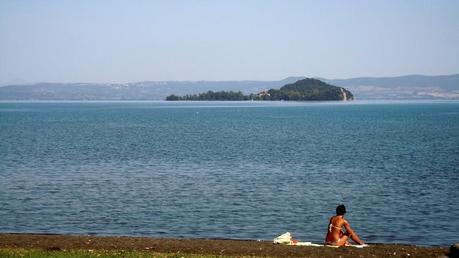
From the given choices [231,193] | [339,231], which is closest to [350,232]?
[339,231]

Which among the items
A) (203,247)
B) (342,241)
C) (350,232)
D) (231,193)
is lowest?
(231,193)

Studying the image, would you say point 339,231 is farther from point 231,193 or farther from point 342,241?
point 231,193

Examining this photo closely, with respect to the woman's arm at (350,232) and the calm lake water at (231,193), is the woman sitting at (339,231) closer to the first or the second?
the woman's arm at (350,232)

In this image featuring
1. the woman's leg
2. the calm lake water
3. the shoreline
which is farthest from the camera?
the calm lake water

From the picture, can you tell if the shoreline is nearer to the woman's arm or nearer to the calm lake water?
the woman's arm

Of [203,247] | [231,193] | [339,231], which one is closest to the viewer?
[203,247]

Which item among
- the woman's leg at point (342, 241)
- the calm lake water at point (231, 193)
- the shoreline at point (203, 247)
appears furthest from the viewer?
the calm lake water at point (231, 193)

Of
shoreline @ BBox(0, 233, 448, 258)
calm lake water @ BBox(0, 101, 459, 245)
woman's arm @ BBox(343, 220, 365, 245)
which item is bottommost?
calm lake water @ BBox(0, 101, 459, 245)

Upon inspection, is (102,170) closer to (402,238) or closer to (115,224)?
(115,224)

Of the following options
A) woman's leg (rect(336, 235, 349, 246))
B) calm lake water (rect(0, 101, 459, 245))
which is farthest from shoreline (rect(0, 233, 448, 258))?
calm lake water (rect(0, 101, 459, 245))

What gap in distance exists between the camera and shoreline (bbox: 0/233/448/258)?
65.6 feet

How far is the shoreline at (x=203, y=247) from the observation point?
20.0 metres

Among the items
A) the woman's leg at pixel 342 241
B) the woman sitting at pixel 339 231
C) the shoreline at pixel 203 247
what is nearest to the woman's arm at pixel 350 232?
the woman sitting at pixel 339 231

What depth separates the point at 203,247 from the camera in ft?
70.3
